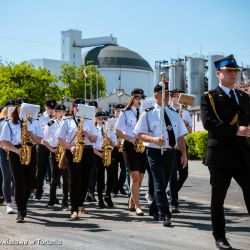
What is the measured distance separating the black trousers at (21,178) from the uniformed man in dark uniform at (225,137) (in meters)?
3.80

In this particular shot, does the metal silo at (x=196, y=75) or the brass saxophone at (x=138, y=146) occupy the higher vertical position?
the metal silo at (x=196, y=75)

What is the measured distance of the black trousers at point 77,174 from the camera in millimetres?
9422

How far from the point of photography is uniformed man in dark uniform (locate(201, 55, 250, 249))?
20.7ft

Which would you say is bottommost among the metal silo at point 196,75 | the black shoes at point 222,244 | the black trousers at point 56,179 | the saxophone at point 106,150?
the black shoes at point 222,244

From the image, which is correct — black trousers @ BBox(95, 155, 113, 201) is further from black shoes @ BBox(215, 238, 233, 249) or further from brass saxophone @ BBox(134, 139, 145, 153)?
black shoes @ BBox(215, 238, 233, 249)

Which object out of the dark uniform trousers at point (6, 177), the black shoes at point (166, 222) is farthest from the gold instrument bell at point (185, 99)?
the dark uniform trousers at point (6, 177)

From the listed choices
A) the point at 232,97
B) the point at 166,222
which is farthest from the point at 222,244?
the point at 166,222

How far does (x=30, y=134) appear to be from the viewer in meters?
9.46

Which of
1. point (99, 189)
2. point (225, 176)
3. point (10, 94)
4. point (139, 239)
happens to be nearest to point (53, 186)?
point (99, 189)

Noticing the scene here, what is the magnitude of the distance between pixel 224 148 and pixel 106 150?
5.60 meters

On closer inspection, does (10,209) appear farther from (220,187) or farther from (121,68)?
(121,68)

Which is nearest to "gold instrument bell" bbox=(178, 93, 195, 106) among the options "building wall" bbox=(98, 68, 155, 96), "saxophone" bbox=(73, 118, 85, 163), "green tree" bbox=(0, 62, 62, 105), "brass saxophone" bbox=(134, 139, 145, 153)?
"brass saxophone" bbox=(134, 139, 145, 153)

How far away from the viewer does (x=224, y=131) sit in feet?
20.5

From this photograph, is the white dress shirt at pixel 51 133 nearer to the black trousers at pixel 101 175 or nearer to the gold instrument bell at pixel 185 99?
the black trousers at pixel 101 175
